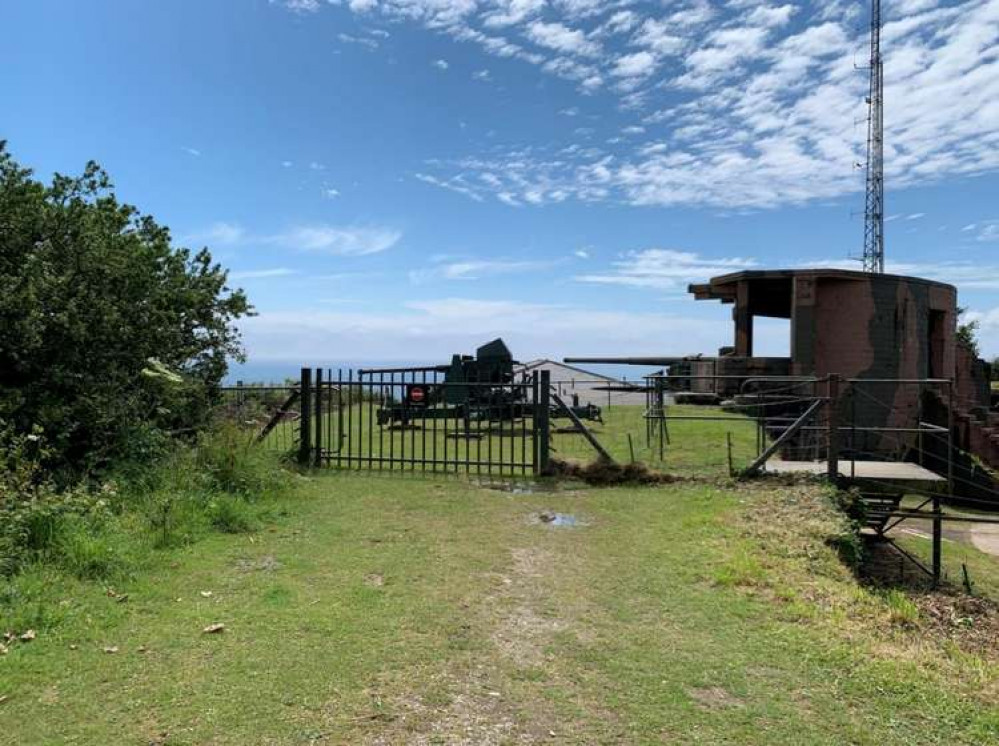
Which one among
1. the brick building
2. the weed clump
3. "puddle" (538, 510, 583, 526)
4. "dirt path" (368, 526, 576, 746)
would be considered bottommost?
"dirt path" (368, 526, 576, 746)

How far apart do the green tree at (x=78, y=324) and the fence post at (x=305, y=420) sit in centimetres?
188

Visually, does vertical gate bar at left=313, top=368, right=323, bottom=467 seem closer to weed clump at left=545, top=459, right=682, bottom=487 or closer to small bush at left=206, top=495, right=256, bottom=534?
small bush at left=206, top=495, right=256, bottom=534

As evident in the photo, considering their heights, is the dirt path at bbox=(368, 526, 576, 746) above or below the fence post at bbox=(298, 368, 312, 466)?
below

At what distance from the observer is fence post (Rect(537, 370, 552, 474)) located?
9969 millimetres

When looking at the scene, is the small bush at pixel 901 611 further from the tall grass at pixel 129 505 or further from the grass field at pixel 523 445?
the tall grass at pixel 129 505

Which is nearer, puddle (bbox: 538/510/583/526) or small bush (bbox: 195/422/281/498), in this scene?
puddle (bbox: 538/510/583/526)

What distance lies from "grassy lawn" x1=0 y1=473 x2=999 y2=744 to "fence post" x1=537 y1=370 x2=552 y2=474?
3.35 m

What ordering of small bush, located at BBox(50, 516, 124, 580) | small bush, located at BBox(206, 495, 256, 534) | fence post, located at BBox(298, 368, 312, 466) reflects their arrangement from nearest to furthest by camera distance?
small bush, located at BBox(50, 516, 124, 580) → small bush, located at BBox(206, 495, 256, 534) → fence post, located at BBox(298, 368, 312, 466)

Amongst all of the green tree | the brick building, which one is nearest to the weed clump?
the green tree

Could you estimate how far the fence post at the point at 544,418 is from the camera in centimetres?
997

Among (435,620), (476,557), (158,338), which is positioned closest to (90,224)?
(158,338)

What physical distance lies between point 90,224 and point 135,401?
2.28 metres

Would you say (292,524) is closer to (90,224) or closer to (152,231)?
(90,224)

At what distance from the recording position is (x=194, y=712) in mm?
3299
